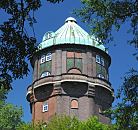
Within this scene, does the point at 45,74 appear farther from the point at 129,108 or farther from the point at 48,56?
the point at 129,108

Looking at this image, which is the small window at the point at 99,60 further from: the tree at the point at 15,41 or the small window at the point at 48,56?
the tree at the point at 15,41

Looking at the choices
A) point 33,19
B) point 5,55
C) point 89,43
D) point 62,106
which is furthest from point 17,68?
point 89,43

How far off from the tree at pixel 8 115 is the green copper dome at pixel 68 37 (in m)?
7.63

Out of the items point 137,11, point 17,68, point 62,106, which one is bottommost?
point 17,68

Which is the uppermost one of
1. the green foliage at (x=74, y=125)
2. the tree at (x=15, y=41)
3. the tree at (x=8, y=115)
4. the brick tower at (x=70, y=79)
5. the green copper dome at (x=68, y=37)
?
the green copper dome at (x=68, y=37)

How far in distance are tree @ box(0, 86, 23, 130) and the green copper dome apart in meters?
7.63

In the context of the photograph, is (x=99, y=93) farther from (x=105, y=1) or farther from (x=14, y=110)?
(x=105, y=1)

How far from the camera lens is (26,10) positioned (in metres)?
13.5

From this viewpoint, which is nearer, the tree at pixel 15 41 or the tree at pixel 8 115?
the tree at pixel 15 41

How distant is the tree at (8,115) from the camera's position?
54.0 metres

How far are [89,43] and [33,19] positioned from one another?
43878mm

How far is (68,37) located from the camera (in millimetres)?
57750

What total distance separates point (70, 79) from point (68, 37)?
5569mm

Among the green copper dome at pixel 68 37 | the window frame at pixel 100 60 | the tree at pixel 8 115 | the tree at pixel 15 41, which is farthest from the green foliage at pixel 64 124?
the tree at pixel 15 41
